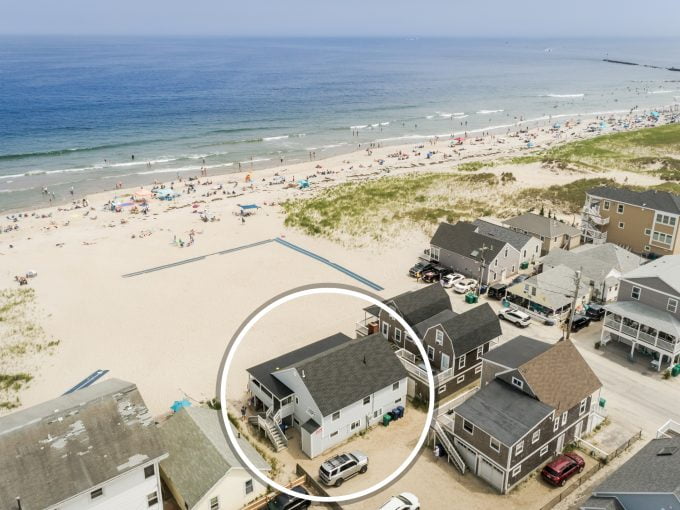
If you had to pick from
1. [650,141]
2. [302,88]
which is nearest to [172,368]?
[650,141]

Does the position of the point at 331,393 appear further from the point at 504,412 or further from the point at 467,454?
the point at 504,412

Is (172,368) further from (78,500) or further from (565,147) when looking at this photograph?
(565,147)

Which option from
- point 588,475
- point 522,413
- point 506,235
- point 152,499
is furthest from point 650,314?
point 152,499

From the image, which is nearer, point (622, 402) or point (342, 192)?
point (622, 402)

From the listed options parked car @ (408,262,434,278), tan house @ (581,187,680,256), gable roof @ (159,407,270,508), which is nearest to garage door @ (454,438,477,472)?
gable roof @ (159,407,270,508)

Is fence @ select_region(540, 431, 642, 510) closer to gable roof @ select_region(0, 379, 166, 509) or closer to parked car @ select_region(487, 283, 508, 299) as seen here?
gable roof @ select_region(0, 379, 166, 509)

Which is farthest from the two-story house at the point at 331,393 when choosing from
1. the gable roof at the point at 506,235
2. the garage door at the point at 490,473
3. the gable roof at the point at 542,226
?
the gable roof at the point at 542,226
